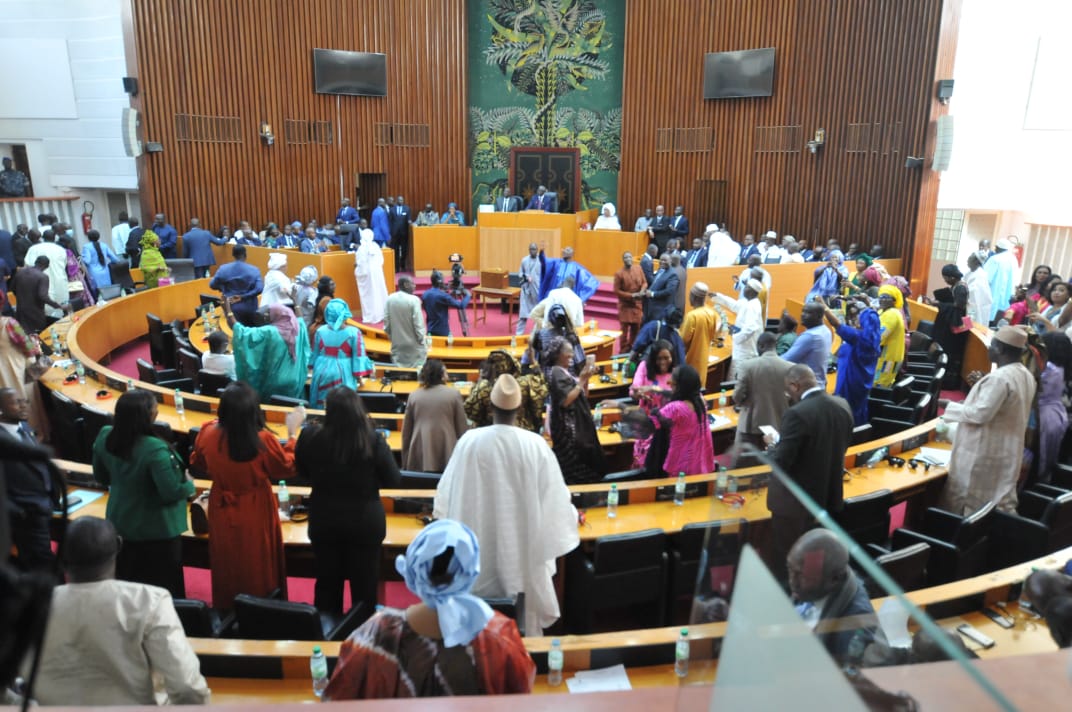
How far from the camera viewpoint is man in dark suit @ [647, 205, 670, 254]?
1447 centimetres

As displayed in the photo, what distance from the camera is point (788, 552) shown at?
114cm

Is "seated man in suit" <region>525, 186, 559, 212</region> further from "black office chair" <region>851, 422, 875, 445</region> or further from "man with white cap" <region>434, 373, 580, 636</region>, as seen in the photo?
"man with white cap" <region>434, 373, 580, 636</region>

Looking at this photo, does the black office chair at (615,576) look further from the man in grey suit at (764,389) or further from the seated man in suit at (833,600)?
the seated man in suit at (833,600)

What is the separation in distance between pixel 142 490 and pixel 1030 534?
4335mm

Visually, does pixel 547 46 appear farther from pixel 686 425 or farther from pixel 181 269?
pixel 686 425

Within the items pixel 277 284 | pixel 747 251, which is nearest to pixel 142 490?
pixel 277 284

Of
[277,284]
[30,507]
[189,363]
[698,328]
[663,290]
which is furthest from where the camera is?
[663,290]

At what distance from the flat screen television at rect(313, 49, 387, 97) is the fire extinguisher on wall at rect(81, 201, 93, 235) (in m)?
5.55

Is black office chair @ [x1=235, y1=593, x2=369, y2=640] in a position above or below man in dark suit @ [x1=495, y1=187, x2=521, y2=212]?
below

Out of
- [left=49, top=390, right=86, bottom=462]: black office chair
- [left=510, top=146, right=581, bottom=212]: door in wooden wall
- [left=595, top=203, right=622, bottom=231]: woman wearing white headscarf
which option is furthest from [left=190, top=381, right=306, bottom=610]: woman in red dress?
[left=510, top=146, right=581, bottom=212]: door in wooden wall

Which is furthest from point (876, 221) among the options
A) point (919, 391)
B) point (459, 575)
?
point (459, 575)

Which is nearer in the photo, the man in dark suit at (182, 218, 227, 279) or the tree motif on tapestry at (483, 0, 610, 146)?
the man in dark suit at (182, 218, 227, 279)

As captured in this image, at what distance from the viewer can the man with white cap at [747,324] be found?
7.23m

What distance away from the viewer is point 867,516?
418cm
